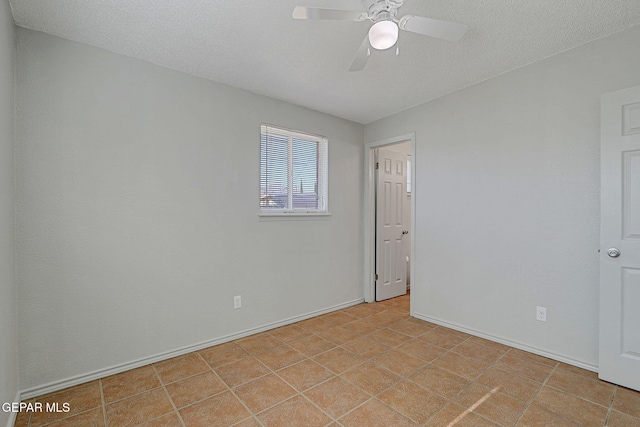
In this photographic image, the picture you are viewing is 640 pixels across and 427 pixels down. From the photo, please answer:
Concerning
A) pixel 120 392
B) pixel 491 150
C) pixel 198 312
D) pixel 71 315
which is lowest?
pixel 120 392

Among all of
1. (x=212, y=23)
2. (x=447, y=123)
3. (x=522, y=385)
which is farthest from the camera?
(x=447, y=123)

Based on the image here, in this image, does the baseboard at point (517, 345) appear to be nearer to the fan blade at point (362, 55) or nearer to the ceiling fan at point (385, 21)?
the ceiling fan at point (385, 21)

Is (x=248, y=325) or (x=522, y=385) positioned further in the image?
(x=248, y=325)

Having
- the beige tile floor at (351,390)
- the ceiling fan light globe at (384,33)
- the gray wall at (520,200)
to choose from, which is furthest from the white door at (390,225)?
the ceiling fan light globe at (384,33)

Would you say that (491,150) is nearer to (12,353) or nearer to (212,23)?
(212,23)

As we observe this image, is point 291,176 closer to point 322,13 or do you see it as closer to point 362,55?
point 362,55

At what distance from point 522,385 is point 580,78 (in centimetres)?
232

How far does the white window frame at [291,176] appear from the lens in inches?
123

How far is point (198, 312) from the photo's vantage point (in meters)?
2.65

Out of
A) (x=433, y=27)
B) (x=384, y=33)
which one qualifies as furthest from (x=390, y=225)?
(x=384, y=33)

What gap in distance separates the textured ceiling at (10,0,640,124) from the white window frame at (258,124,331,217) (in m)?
0.49

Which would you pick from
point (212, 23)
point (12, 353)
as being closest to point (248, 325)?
point (12, 353)

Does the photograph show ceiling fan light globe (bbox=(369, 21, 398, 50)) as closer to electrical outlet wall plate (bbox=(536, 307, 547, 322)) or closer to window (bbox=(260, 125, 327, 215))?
window (bbox=(260, 125, 327, 215))

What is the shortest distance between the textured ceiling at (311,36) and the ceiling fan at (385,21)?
0.28 meters
